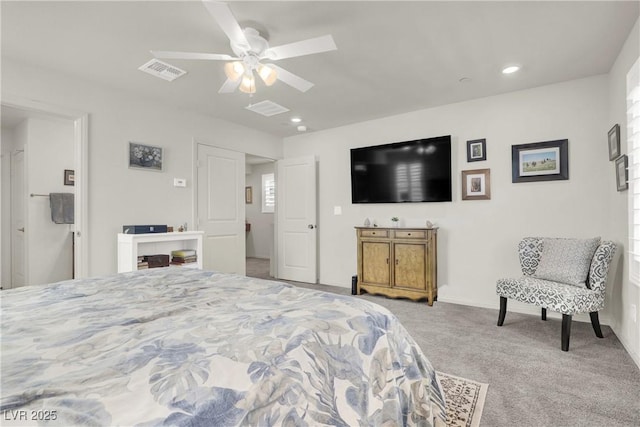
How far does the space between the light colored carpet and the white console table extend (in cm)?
262

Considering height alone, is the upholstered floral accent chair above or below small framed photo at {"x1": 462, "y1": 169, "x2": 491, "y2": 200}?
below

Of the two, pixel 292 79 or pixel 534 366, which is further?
pixel 292 79

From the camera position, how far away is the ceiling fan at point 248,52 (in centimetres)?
182

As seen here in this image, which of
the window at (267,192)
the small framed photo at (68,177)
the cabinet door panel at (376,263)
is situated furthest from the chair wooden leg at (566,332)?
the window at (267,192)

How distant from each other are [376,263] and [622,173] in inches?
101

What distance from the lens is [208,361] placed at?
783mm

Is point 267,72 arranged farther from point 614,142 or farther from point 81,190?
point 614,142

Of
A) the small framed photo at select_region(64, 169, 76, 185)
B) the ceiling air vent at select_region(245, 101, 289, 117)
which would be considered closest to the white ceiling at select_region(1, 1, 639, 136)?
the ceiling air vent at select_region(245, 101, 289, 117)

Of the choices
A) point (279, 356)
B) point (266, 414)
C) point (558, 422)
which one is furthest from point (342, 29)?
point (558, 422)

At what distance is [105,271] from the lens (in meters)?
3.30

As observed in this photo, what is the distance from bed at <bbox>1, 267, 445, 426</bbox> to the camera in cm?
64

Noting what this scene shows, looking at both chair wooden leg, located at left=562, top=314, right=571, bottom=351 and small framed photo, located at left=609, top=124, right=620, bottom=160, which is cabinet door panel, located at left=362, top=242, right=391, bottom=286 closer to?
chair wooden leg, located at left=562, top=314, right=571, bottom=351

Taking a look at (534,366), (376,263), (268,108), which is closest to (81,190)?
(268,108)

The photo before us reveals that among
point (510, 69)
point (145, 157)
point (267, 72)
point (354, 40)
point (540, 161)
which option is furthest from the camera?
point (145, 157)
